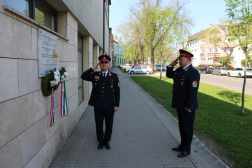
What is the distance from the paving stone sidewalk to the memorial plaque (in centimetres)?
168

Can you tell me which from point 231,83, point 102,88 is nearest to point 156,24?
point 231,83

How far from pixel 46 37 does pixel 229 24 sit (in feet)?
21.9

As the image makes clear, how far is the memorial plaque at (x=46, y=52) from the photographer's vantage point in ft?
9.91

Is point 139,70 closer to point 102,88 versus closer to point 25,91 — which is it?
point 102,88

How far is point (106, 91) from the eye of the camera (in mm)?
4133

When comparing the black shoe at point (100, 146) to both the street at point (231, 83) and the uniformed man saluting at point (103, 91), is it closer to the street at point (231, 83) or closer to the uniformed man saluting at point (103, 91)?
the uniformed man saluting at point (103, 91)

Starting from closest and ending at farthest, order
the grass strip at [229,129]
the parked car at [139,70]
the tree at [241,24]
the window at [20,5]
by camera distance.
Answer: the window at [20,5]
the grass strip at [229,129]
the tree at [241,24]
the parked car at [139,70]

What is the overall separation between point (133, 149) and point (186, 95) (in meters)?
1.56

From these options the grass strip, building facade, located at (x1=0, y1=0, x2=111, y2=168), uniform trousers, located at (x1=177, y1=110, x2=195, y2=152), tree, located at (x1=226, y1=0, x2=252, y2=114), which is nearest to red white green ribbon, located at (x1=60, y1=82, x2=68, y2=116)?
building facade, located at (x1=0, y1=0, x2=111, y2=168)

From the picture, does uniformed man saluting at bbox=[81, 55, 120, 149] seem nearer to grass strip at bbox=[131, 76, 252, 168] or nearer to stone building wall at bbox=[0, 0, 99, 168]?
stone building wall at bbox=[0, 0, 99, 168]

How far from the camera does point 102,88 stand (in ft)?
13.5

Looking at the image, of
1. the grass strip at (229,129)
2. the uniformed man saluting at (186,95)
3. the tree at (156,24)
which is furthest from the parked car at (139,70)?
the uniformed man saluting at (186,95)

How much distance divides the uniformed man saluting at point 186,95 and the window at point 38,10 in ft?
8.67

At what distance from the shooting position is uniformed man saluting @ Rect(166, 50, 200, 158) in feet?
12.3
